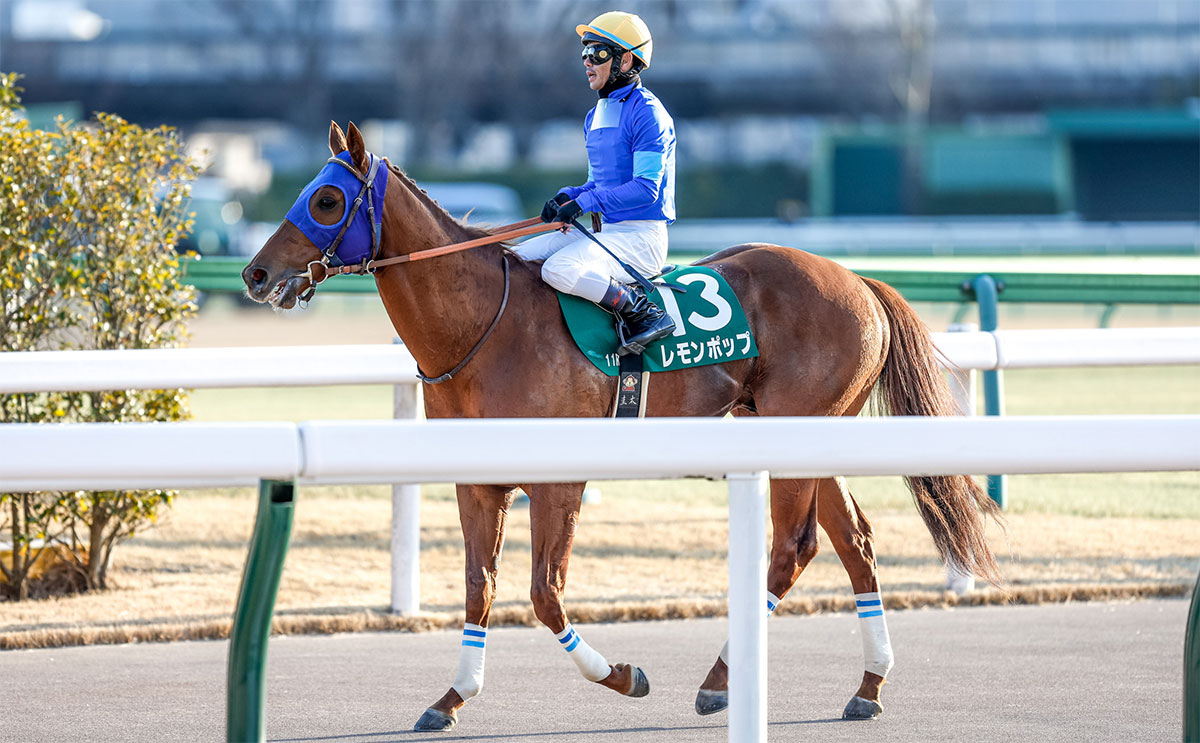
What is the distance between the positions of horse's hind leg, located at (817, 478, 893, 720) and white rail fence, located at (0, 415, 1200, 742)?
2.25 metres

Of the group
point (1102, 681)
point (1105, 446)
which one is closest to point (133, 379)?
point (1102, 681)

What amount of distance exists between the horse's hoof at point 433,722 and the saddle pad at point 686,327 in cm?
116

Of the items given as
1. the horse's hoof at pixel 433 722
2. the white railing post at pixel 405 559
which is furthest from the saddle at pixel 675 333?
the white railing post at pixel 405 559

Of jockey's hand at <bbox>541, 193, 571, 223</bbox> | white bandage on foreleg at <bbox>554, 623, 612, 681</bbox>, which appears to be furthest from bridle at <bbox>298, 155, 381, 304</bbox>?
white bandage on foreleg at <bbox>554, 623, 612, 681</bbox>

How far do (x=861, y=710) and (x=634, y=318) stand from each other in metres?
1.37

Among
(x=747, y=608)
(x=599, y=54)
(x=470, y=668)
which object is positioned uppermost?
(x=599, y=54)

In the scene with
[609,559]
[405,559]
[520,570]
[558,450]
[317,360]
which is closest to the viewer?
[558,450]

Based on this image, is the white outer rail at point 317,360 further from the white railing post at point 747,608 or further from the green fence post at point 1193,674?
the green fence post at point 1193,674

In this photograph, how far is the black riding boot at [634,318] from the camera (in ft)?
16.9

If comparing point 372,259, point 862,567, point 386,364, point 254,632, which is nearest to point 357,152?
point 372,259

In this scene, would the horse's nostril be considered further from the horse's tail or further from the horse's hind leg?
the horse's tail

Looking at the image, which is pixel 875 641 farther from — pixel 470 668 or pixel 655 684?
pixel 470 668

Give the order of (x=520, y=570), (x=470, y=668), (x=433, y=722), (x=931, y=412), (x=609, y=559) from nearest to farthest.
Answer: (x=433, y=722)
(x=470, y=668)
(x=931, y=412)
(x=520, y=570)
(x=609, y=559)

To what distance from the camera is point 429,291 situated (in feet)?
16.7
